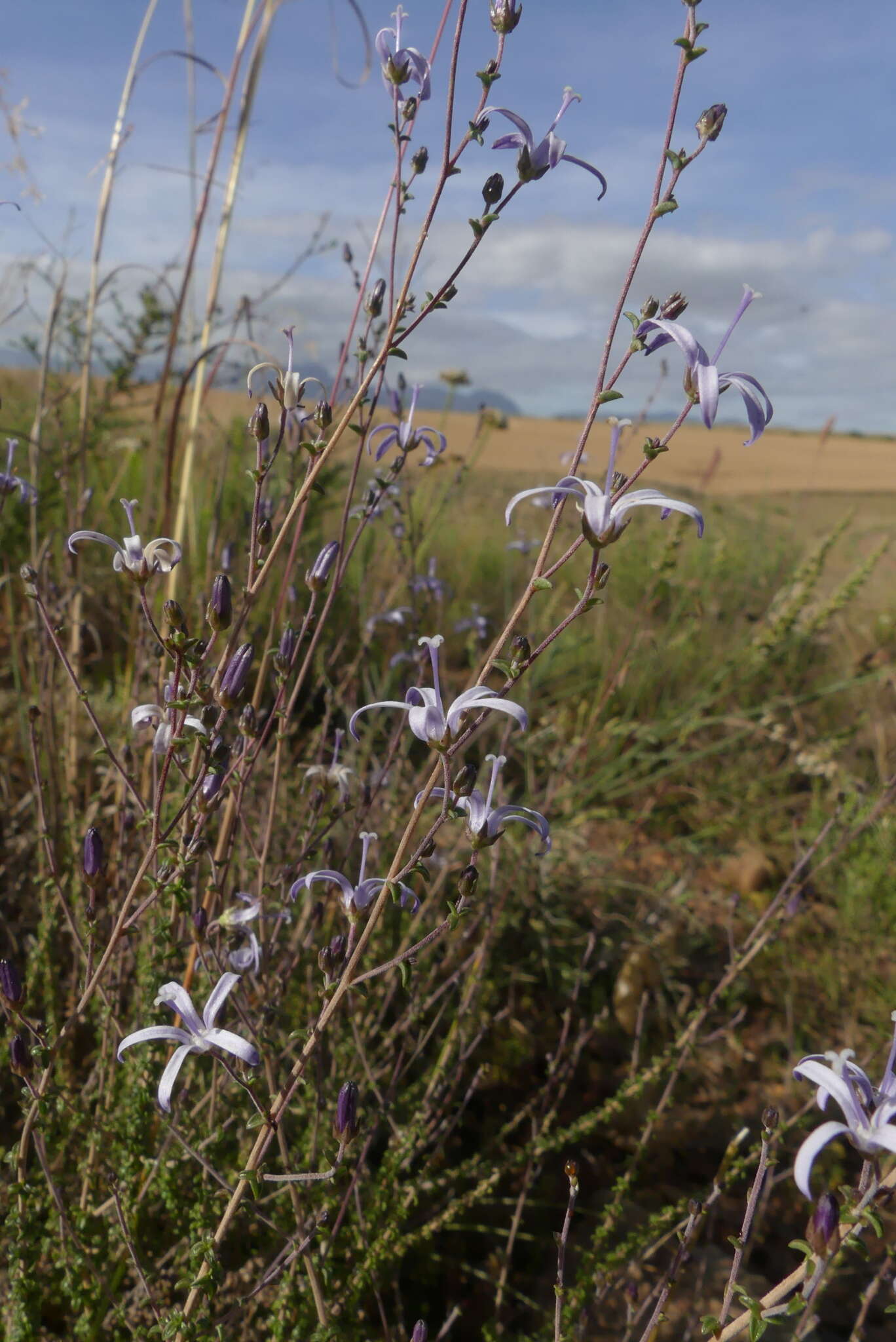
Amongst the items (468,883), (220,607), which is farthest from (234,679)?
(468,883)

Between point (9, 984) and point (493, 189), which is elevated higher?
point (493, 189)

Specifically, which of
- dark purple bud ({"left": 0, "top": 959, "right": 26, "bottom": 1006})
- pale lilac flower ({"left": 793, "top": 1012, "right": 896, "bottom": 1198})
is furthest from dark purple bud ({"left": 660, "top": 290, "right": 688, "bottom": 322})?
dark purple bud ({"left": 0, "top": 959, "right": 26, "bottom": 1006})

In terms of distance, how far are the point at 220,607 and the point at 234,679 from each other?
99 mm

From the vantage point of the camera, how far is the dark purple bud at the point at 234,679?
1.25m

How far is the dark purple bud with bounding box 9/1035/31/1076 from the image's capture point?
1.25 m

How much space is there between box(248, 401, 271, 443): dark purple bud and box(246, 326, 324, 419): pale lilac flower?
49mm

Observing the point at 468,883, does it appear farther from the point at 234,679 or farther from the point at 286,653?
the point at 286,653

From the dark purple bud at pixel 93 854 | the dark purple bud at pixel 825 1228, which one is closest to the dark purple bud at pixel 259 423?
the dark purple bud at pixel 93 854

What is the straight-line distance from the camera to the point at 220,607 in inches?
49.1

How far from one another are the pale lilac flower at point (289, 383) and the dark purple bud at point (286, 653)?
35cm

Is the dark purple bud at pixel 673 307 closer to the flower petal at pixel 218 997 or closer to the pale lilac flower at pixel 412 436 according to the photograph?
the pale lilac flower at pixel 412 436

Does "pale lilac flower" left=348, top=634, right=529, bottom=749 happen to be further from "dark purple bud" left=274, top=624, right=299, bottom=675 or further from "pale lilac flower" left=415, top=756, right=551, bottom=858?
"dark purple bud" left=274, top=624, right=299, bottom=675

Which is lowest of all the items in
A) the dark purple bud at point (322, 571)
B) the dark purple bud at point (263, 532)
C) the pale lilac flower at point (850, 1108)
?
the pale lilac flower at point (850, 1108)

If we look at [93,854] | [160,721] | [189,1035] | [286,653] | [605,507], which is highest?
[605,507]
